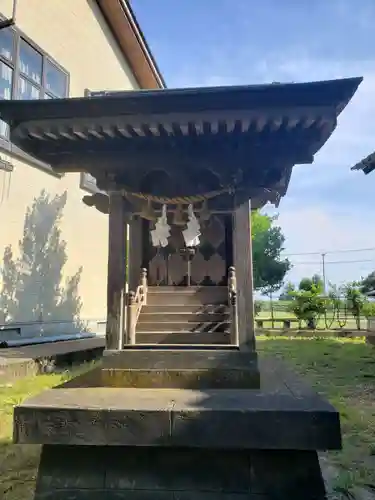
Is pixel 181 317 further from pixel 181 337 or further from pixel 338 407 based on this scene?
pixel 338 407

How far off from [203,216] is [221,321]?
120cm

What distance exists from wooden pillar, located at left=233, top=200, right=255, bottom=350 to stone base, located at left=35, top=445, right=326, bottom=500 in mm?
1180

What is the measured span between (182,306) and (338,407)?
300cm

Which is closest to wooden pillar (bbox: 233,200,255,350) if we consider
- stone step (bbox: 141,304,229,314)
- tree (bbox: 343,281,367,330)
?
stone step (bbox: 141,304,229,314)

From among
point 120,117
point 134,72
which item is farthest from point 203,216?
point 134,72

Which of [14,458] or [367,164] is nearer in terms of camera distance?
[14,458]

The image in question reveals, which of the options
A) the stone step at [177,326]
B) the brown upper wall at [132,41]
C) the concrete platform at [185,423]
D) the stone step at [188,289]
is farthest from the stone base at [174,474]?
the brown upper wall at [132,41]

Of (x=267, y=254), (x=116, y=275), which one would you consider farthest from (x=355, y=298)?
(x=116, y=275)

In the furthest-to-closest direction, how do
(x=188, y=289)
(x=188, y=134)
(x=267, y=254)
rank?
(x=267, y=254), (x=188, y=289), (x=188, y=134)

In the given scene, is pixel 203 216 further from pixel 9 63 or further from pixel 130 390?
pixel 9 63

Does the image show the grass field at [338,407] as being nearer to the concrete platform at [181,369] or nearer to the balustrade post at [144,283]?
the concrete platform at [181,369]

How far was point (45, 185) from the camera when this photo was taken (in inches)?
378

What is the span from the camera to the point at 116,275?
13.9ft

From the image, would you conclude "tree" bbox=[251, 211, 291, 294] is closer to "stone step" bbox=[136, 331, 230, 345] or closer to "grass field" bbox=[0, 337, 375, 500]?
"grass field" bbox=[0, 337, 375, 500]
